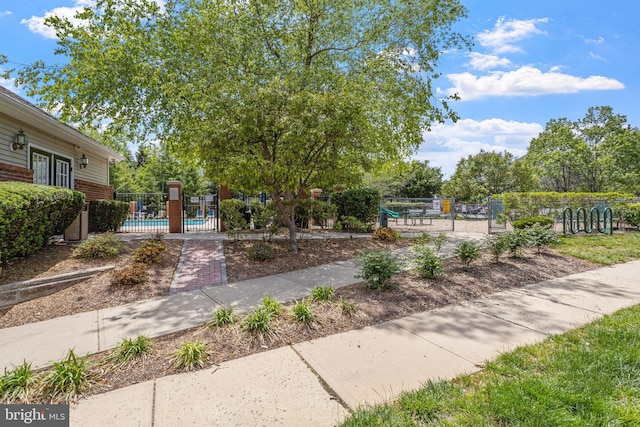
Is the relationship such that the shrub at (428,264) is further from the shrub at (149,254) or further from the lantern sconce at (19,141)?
the lantern sconce at (19,141)

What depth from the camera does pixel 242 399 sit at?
2395 mm

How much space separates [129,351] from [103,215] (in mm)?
9428

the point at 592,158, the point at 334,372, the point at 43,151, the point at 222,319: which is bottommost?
the point at 334,372

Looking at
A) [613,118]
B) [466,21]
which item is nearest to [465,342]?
[466,21]

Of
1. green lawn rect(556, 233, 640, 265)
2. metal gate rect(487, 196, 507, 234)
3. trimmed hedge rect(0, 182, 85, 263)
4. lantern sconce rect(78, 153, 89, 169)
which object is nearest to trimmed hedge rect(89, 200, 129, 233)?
lantern sconce rect(78, 153, 89, 169)

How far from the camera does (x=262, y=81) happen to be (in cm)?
802

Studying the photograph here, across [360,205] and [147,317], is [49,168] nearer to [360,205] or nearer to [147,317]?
→ [147,317]

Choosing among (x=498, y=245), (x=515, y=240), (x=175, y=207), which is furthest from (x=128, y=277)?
(x=515, y=240)

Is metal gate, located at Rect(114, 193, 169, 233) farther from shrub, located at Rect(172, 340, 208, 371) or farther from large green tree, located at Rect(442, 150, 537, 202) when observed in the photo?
large green tree, located at Rect(442, 150, 537, 202)

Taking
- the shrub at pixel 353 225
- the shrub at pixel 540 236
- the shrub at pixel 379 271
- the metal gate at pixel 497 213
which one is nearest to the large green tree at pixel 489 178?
the metal gate at pixel 497 213

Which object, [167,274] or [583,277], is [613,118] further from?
[167,274]

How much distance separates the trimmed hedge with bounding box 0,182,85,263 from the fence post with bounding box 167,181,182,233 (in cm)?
411

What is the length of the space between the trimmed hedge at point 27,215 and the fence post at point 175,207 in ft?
13.5

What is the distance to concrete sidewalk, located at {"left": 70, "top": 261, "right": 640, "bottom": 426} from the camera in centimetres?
224
